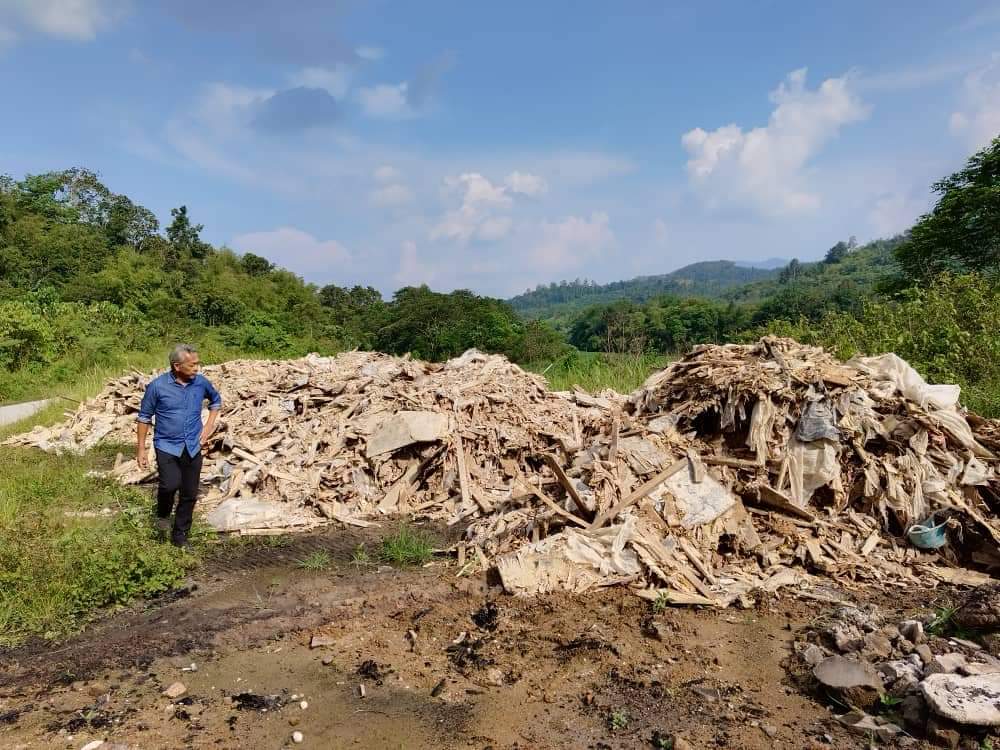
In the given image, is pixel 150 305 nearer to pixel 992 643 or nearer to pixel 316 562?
pixel 316 562

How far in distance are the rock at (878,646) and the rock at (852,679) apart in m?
0.20

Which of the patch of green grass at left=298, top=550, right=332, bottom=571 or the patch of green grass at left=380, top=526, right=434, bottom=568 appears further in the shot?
the patch of green grass at left=380, top=526, right=434, bottom=568

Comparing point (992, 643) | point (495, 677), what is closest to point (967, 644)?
point (992, 643)

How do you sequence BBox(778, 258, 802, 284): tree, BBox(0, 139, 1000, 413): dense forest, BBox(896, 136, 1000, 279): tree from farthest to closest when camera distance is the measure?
1. BBox(778, 258, 802, 284): tree
2. BBox(896, 136, 1000, 279): tree
3. BBox(0, 139, 1000, 413): dense forest

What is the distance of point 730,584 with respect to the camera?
4617 mm

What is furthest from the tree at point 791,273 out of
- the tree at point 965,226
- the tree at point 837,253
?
the tree at point 965,226

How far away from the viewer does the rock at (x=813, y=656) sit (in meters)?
3.47

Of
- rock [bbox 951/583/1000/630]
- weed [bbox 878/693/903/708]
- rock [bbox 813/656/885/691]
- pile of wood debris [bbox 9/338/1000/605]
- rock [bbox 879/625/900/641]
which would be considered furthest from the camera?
pile of wood debris [bbox 9/338/1000/605]

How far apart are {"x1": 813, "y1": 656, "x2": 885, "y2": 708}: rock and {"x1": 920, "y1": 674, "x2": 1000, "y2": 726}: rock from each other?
24cm

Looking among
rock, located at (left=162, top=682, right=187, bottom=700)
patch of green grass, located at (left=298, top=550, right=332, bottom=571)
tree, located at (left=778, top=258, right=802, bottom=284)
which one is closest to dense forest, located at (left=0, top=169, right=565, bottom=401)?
patch of green grass, located at (left=298, top=550, right=332, bottom=571)

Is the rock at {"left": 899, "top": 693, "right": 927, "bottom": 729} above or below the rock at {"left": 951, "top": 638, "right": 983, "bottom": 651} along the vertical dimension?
below

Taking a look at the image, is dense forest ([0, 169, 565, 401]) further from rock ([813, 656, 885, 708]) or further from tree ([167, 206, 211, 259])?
rock ([813, 656, 885, 708])

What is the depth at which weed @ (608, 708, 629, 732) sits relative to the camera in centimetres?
306

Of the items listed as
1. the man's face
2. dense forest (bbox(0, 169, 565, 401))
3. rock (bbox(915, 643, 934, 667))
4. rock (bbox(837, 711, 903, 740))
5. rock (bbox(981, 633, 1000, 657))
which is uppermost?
dense forest (bbox(0, 169, 565, 401))
